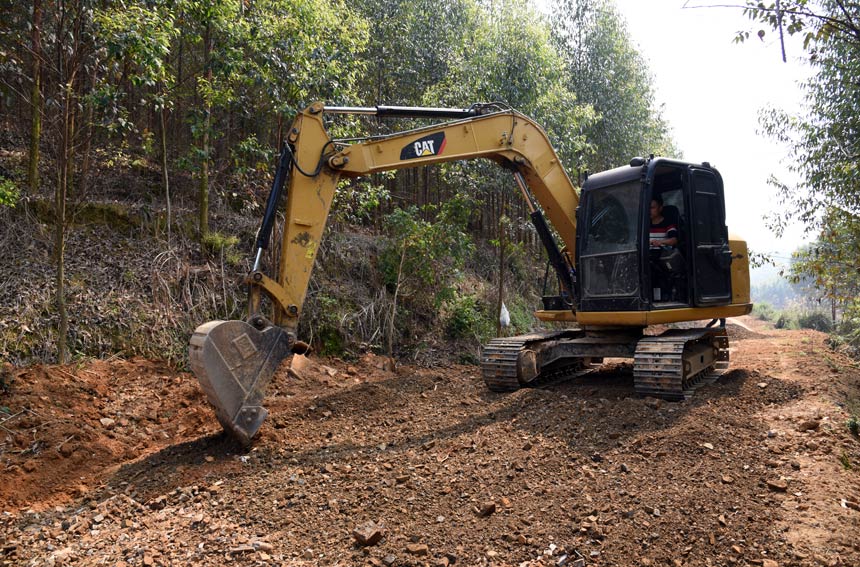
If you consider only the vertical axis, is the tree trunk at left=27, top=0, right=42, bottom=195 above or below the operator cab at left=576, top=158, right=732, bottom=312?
above

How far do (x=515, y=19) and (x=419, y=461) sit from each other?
33.0ft

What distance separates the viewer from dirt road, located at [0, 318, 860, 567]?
10.2ft

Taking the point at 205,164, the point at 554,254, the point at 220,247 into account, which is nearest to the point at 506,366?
the point at 554,254

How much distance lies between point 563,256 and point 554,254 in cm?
25

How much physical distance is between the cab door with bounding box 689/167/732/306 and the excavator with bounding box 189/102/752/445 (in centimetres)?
2

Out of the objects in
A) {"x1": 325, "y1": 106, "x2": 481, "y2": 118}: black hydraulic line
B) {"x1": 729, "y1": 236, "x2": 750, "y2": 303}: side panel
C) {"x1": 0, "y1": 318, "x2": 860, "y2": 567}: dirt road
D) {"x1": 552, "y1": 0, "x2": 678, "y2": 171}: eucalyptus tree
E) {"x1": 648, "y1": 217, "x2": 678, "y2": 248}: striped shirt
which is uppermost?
{"x1": 552, "y1": 0, "x2": 678, "y2": 171}: eucalyptus tree

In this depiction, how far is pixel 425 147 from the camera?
222 inches

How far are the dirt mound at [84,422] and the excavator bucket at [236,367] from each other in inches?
37.9

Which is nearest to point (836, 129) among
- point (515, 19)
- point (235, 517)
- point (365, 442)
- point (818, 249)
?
point (818, 249)

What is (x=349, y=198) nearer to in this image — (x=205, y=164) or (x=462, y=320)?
(x=205, y=164)

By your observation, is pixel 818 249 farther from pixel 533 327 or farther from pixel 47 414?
pixel 47 414

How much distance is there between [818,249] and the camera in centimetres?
996

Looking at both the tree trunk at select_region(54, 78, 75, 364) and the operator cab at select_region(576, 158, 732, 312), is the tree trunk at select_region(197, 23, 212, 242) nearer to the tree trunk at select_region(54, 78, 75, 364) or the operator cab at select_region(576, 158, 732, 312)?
the tree trunk at select_region(54, 78, 75, 364)

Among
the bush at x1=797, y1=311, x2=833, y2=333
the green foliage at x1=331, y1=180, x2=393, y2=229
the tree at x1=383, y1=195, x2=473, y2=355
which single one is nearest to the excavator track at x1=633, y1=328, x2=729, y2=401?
the tree at x1=383, y1=195, x2=473, y2=355
